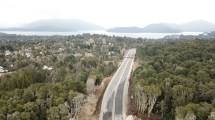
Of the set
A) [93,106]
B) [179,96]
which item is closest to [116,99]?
[93,106]

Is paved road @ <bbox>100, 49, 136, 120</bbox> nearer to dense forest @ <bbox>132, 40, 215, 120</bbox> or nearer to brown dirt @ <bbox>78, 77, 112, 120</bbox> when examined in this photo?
brown dirt @ <bbox>78, 77, 112, 120</bbox>

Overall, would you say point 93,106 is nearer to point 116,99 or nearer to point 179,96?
point 116,99

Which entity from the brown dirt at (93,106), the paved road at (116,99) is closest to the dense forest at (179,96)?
the paved road at (116,99)

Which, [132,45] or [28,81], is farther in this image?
[132,45]

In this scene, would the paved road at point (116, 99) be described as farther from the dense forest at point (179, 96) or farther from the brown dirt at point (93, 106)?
the dense forest at point (179, 96)

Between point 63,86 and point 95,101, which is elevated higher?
point 63,86

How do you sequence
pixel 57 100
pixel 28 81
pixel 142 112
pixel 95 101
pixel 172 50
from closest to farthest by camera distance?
1. pixel 57 100
2. pixel 142 112
3. pixel 95 101
4. pixel 28 81
5. pixel 172 50

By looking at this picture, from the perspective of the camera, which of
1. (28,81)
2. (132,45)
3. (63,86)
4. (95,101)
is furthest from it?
(132,45)

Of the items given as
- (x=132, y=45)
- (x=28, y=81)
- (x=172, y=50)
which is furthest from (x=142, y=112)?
(x=132, y=45)

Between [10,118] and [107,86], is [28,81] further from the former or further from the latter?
[10,118]
